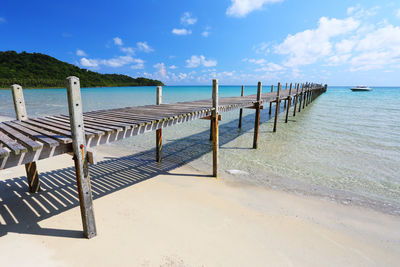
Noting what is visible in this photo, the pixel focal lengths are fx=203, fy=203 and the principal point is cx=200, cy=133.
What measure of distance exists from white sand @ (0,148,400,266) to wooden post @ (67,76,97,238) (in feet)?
1.67

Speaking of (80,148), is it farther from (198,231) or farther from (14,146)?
(198,231)

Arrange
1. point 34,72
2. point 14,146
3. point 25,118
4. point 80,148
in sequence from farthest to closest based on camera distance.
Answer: point 34,72
point 25,118
point 80,148
point 14,146

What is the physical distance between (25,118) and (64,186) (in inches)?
83.9

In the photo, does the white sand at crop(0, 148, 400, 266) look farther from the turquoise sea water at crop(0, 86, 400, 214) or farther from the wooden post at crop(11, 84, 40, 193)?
the turquoise sea water at crop(0, 86, 400, 214)

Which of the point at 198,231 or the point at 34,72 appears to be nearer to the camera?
the point at 198,231

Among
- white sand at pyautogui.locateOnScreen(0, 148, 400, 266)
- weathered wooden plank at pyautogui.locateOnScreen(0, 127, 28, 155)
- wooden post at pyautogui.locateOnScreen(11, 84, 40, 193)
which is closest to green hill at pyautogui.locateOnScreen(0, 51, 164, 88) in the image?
wooden post at pyautogui.locateOnScreen(11, 84, 40, 193)

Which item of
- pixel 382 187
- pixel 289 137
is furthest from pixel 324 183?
pixel 289 137

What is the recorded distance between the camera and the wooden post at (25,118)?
187 inches

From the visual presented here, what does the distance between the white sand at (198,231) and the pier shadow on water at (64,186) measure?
0.04m

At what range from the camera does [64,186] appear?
5938mm

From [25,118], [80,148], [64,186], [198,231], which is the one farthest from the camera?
[64,186]

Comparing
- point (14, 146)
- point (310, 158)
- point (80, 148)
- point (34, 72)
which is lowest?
point (310, 158)

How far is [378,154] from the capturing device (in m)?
9.91

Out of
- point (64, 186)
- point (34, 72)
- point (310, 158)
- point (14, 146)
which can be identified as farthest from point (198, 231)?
point (34, 72)
